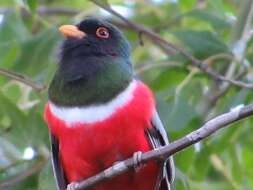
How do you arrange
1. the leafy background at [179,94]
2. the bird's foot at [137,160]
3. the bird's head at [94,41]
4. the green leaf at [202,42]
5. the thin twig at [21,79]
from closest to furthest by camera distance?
1. the bird's foot at [137,160]
2. the thin twig at [21,79]
3. the bird's head at [94,41]
4. the leafy background at [179,94]
5. the green leaf at [202,42]

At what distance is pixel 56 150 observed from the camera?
575cm

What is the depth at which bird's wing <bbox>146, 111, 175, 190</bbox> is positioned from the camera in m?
5.61

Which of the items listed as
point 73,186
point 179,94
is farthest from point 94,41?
point 73,186

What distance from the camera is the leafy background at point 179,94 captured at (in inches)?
241

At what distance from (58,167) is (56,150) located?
9cm

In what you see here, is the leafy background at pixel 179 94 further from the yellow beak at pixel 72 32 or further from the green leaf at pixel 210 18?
the yellow beak at pixel 72 32

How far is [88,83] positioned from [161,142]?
1.72 ft

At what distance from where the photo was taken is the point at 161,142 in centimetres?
574


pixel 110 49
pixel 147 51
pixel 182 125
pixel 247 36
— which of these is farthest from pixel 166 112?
pixel 147 51

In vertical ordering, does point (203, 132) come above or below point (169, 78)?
above

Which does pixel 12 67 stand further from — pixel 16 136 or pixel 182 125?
pixel 182 125

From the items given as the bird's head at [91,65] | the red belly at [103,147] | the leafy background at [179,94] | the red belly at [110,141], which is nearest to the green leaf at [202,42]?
the leafy background at [179,94]

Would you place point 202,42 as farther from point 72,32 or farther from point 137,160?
point 137,160

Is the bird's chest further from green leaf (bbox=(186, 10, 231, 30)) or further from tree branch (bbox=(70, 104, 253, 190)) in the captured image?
green leaf (bbox=(186, 10, 231, 30))
